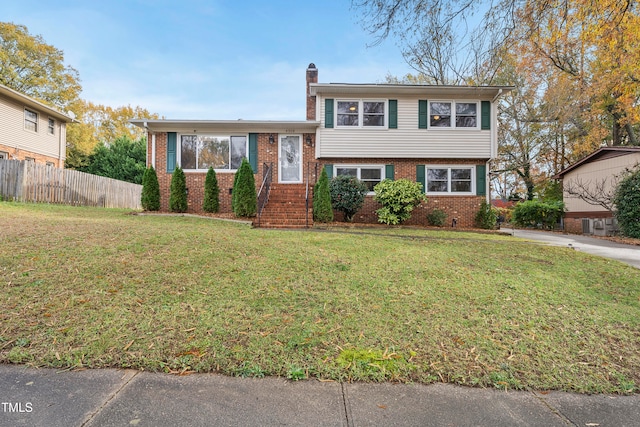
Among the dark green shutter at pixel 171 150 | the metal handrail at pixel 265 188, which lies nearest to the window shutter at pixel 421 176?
the metal handrail at pixel 265 188

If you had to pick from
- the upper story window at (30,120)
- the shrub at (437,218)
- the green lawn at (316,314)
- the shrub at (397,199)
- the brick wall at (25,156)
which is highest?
the upper story window at (30,120)

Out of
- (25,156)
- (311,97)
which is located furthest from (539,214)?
(25,156)

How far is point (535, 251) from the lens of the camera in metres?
6.36

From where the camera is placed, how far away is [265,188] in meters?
11.5

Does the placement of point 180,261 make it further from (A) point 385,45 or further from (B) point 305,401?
(A) point 385,45

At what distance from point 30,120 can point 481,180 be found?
72.5 ft

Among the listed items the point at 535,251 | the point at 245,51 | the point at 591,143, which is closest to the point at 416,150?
the point at 535,251

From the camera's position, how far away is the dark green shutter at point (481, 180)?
12500 mm

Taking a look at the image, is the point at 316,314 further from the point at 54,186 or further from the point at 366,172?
the point at 54,186

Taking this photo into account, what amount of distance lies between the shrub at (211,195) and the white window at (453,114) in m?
8.34

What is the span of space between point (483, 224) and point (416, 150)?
3679 millimetres

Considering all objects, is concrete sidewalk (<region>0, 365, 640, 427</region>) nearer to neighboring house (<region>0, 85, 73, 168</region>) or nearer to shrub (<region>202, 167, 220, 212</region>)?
shrub (<region>202, 167, 220, 212</region>)

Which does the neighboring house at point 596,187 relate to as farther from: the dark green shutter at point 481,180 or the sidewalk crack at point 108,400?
the sidewalk crack at point 108,400

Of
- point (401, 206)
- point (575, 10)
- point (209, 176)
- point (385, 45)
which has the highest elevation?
point (575, 10)
